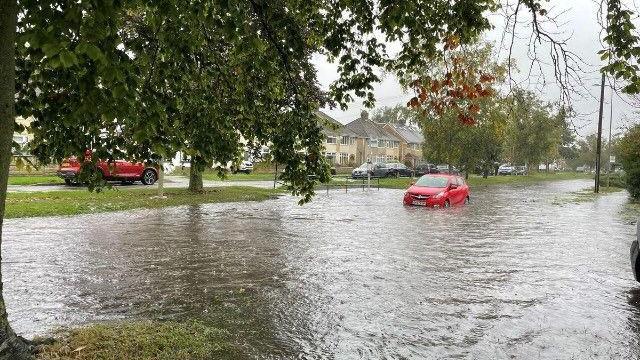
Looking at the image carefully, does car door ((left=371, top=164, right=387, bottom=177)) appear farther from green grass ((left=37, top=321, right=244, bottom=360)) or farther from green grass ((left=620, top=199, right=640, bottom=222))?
green grass ((left=37, top=321, right=244, bottom=360))

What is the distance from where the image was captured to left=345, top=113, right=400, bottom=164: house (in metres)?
82.6

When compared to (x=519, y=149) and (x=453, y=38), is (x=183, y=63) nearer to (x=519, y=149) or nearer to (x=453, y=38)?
(x=453, y=38)

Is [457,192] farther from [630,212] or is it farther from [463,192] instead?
[630,212]

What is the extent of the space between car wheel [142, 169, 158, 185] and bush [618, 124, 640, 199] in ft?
88.9

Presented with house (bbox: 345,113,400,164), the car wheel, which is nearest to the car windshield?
the car wheel

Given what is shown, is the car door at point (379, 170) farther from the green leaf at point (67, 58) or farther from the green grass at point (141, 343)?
the green leaf at point (67, 58)

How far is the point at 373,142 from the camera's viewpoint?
8462 centimetres

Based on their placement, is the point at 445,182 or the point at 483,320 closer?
the point at 483,320

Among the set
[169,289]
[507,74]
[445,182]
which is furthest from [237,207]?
[507,74]

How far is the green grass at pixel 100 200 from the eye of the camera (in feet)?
54.7

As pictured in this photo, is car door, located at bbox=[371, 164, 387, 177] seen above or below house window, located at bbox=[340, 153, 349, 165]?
below

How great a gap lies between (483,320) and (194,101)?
4.57 metres

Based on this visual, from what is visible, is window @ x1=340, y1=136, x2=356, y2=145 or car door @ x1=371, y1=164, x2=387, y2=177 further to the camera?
window @ x1=340, y1=136, x2=356, y2=145

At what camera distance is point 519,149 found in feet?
230
